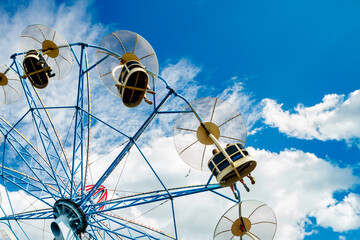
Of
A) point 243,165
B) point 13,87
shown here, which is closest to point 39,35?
point 13,87

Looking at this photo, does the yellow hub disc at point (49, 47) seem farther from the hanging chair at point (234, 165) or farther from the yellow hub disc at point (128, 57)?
the hanging chair at point (234, 165)

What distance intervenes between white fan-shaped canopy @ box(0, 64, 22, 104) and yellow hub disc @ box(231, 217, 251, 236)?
21.3 metres

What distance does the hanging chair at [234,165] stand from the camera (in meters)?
13.2

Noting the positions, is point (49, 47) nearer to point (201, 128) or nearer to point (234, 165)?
point (201, 128)

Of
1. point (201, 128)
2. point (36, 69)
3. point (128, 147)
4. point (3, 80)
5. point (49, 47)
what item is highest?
point (3, 80)

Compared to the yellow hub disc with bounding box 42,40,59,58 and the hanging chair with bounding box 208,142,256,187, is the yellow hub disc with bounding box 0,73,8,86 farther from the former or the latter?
the hanging chair with bounding box 208,142,256,187

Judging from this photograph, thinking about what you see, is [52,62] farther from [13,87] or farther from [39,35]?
[13,87]

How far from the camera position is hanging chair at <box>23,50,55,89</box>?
1775 cm

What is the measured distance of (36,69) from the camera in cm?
1795

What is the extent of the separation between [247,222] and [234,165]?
769cm

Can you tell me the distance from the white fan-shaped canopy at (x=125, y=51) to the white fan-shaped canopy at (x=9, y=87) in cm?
980

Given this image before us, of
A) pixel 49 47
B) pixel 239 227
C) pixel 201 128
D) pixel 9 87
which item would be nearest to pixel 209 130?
pixel 201 128

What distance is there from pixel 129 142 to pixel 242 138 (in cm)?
740

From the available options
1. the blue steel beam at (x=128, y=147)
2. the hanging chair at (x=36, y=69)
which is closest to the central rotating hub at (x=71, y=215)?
the blue steel beam at (x=128, y=147)
